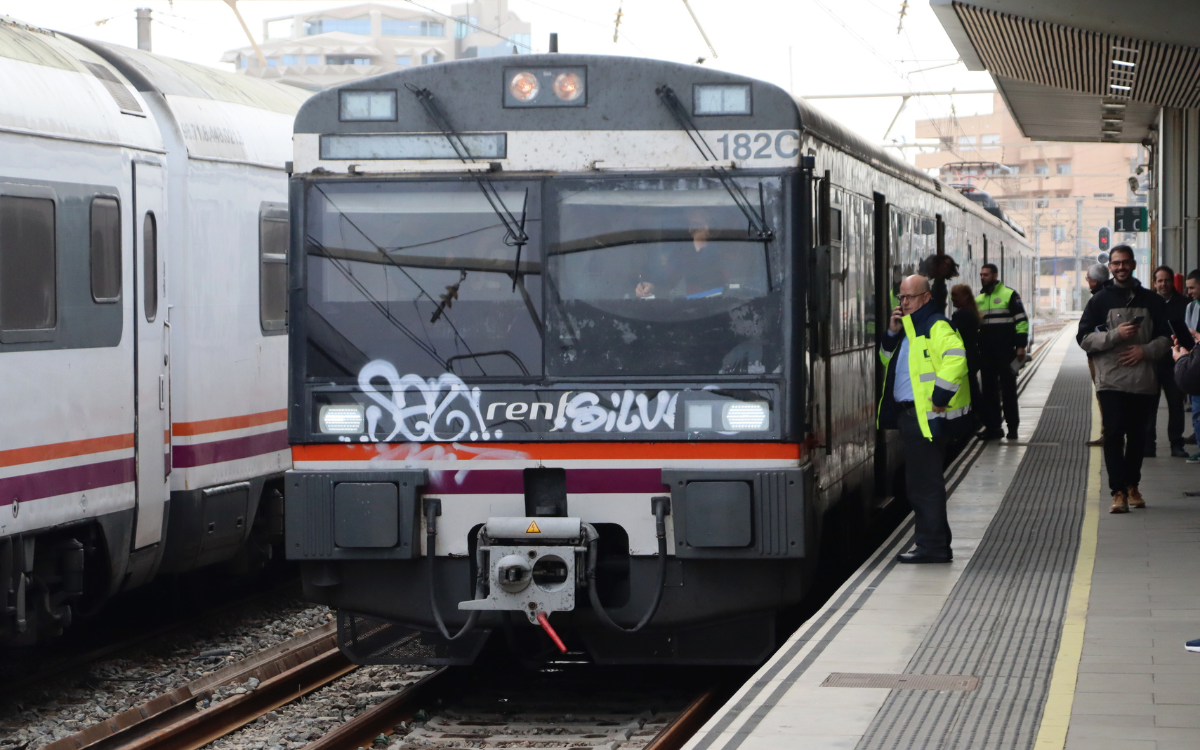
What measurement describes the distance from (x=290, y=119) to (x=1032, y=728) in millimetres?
7646

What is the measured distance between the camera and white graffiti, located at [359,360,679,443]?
7.52 metres

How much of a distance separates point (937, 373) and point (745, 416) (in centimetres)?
202

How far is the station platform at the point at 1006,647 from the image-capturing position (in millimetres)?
5871

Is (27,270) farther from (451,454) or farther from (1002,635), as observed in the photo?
(1002,635)

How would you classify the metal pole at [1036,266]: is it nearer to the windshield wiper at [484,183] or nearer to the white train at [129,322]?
the white train at [129,322]

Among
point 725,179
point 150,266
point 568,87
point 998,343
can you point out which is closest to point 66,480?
point 150,266

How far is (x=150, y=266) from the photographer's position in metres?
9.52

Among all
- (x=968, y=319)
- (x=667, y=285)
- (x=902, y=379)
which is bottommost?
(x=902, y=379)

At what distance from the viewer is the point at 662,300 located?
7.53m

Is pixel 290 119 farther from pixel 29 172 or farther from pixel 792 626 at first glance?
pixel 792 626

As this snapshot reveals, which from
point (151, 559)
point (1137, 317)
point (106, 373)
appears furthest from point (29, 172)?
point (1137, 317)

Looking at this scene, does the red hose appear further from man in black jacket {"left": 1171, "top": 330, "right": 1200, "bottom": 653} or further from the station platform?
man in black jacket {"left": 1171, "top": 330, "right": 1200, "bottom": 653}

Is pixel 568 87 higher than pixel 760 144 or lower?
higher

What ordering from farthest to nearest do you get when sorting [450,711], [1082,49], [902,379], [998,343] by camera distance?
[998,343] → [1082,49] → [902,379] → [450,711]
